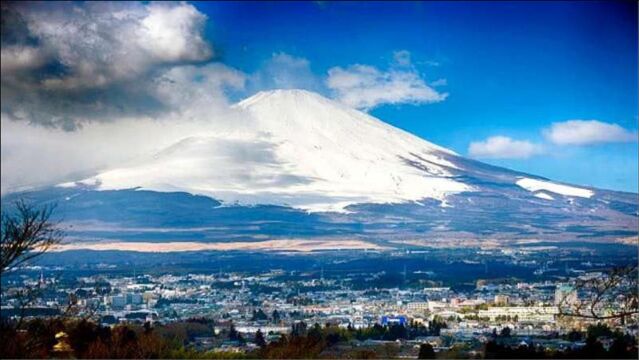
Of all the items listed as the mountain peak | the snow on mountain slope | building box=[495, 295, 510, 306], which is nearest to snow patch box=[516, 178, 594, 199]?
the snow on mountain slope

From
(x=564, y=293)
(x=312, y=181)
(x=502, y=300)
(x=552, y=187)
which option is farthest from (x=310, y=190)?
(x=564, y=293)

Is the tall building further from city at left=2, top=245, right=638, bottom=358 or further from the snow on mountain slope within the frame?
the snow on mountain slope

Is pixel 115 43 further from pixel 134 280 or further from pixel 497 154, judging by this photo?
pixel 497 154

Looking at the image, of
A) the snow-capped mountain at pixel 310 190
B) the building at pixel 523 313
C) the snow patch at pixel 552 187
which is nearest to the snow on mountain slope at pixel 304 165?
the snow-capped mountain at pixel 310 190

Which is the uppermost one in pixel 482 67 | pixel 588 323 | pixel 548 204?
pixel 482 67

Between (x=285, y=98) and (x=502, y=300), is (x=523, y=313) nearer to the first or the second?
(x=502, y=300)

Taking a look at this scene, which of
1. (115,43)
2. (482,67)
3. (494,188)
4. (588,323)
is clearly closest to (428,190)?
(494,188)

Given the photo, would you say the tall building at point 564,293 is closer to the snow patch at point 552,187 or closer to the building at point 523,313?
the building at point 523,313
